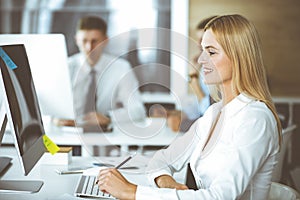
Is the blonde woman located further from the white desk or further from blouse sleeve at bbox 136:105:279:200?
the white desk

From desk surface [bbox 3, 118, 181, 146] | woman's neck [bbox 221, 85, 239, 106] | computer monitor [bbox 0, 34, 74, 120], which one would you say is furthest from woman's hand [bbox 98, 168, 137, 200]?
desk surface [bbox 3, 118, 181, 146]

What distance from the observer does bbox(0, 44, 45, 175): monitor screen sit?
1836mm

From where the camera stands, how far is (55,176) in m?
2.18

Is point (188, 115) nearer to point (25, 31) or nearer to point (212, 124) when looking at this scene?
point (212, 124)

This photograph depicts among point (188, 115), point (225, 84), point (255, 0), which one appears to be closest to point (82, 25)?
point (255, 0)

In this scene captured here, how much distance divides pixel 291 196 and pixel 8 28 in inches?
141

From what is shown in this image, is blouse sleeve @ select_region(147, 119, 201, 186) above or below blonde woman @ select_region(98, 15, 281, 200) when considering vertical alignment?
below

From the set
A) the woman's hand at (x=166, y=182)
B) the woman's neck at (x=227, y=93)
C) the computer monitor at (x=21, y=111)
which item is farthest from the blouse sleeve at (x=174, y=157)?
the computer monitor at (x=21, y=111)

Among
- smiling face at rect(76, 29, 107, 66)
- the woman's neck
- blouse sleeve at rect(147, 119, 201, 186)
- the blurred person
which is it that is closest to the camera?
the woman's neck

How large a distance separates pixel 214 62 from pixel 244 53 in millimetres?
110

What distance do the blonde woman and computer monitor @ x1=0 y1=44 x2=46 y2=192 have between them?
30 centimetres

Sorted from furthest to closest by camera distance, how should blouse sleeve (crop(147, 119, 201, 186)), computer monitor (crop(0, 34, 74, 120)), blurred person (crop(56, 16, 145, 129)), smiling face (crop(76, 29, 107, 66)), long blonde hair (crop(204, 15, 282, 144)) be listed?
smiling face (crop(76, 29, 107, 66)) → blurred person (crop(56, 16, 145, 129)) → computer monitor (crop(0, 34, 74, 120)) → blouse sleeve (crop(147, 119, 201, 186)) → long blonde hair (crop(204, 15, 282, 144))

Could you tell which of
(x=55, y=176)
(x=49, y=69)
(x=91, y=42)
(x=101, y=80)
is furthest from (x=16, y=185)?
(x=91, y=42)

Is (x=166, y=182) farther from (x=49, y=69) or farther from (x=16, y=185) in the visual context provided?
(x=49, y=69)
